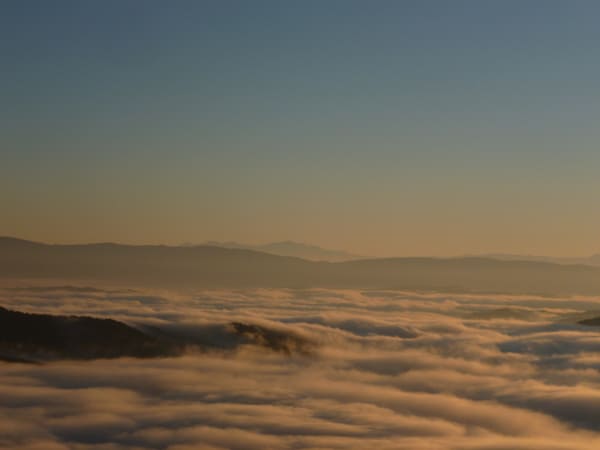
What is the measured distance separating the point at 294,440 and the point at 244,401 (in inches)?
1699

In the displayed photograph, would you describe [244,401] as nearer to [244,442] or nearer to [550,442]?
[244,442]

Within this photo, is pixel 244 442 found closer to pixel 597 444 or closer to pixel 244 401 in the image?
pixel 244 401

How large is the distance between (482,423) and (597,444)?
2522cm

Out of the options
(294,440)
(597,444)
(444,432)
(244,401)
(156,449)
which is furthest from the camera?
(244,401)

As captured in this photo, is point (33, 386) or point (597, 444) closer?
point (597, 444)

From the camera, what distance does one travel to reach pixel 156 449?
134250 mm

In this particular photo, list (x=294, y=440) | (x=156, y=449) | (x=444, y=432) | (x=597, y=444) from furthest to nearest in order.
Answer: (x=597, y=444)
(x=444, y=432)
(x=294, y=440)
(x=156, y=449)

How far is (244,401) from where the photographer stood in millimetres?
188875

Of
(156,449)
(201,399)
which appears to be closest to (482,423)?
(201,399)

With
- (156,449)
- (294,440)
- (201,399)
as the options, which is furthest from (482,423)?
(156,449)

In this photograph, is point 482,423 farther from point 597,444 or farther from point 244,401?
point 244,401

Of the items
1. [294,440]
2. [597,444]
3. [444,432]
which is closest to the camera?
[294,440]

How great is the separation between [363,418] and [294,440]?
25410 mm

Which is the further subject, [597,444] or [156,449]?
[597,444]
